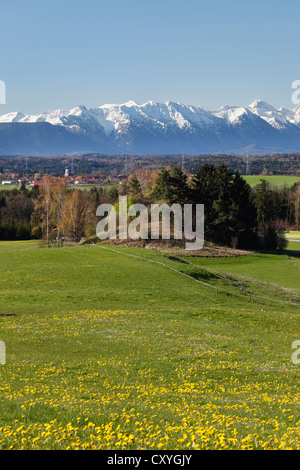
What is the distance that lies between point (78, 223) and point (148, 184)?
101 ft

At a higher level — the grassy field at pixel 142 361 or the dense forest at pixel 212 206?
the dense forest at pixel 212 206

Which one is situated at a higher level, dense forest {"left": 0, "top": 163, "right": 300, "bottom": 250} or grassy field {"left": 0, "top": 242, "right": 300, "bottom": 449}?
dense forest {"left": 0, "top": 163, "right": 300, "bottom": 250}

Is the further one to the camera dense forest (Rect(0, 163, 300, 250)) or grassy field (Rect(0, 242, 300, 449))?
dense forest (Rect(0, 163, 300, 250))

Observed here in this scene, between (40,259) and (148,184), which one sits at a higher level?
(148,184)

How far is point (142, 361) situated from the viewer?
23.0 metres

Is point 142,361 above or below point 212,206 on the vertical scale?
below

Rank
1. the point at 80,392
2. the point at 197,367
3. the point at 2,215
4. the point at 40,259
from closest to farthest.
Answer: the point at 80,392
the point at 197,367
the point at 40,259
the point at 2,215

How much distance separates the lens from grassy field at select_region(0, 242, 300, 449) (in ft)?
40.2

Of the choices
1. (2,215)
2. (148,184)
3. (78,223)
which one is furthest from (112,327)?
(2,215)

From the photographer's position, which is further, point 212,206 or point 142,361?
point 212,206

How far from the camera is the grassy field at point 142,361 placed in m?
12.3

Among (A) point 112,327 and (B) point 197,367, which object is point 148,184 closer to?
(A) point 112,327
